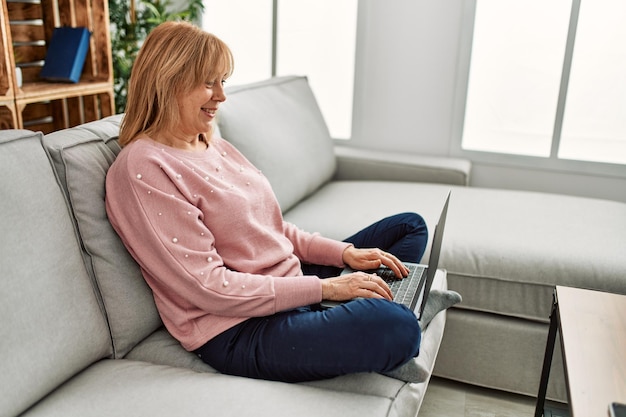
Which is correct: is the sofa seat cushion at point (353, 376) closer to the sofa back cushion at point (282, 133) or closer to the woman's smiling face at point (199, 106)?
the woman's smiling face at point (199, 106)

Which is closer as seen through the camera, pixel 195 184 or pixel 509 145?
pixel 195 184

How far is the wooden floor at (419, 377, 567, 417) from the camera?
1771 millimetres

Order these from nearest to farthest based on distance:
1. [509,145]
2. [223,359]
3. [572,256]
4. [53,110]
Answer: [223,359]
[572,256]
[53,110]
[509,145]

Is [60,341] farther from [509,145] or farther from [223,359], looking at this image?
[509,145]

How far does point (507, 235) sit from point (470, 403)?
1.76 feet

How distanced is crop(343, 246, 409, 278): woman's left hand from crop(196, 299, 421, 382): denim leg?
265 millimetres

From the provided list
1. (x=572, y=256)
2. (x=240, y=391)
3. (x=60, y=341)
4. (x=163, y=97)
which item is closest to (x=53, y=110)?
(x=163, y=97)

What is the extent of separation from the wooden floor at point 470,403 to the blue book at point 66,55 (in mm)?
1615

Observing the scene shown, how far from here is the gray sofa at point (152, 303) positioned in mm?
1076

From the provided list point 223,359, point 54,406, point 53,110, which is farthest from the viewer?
point 53,110

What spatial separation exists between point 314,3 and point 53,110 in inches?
52.7

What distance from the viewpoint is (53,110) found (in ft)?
7.83

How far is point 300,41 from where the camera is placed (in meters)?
3.02

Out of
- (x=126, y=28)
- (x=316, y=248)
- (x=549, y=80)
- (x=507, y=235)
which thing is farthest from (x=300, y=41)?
(x=316, y=248)
